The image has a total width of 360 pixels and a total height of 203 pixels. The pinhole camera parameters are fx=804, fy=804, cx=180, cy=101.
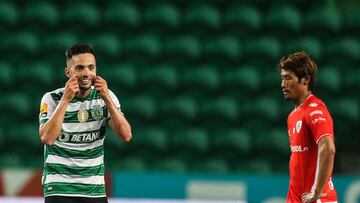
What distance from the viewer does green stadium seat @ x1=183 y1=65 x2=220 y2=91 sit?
6809mm

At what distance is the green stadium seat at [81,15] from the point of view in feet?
22.9

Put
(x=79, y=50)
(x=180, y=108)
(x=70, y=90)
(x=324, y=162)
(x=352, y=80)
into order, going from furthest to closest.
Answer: (x=352, y=80) < (x=180, y=108) < (x=79, y=50) < (x=70, y=90) < (x=324, y=162)

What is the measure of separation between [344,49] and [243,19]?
0.91 meters

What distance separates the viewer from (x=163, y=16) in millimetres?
6988

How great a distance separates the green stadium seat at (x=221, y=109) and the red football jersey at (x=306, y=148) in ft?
10.3

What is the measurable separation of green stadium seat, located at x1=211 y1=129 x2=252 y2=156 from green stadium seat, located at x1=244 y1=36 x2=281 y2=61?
0.71 metres

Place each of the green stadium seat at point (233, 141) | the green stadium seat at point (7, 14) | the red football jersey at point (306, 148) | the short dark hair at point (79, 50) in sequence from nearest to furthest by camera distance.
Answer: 1. the red football jersey at point (306, 148)
2. the short dark hair at point (79, 50)
3. the green stadium seat at point (233, 141)
4. the green stadium seat at point (7, 14)


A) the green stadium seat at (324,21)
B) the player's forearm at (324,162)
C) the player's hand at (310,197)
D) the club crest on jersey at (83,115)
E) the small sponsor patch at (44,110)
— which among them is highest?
the green stadium seat at (324,21)

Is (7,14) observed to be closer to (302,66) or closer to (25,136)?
(25,136)

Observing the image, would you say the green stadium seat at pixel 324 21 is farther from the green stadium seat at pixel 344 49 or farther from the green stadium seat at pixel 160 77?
the green stadium seat at pixel 160 77

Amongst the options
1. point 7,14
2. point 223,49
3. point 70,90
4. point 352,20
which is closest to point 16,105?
point 7,14

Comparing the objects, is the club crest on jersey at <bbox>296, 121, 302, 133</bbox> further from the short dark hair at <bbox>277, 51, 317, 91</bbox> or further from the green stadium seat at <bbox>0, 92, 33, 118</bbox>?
the green stadium seat at <bbox>0, 92, 33, 118</bbox>

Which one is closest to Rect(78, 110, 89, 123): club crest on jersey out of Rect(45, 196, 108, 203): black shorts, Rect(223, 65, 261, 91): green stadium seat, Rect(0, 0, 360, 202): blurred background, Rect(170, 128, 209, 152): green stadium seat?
Rect(45, 196, 108, 203): black shorts

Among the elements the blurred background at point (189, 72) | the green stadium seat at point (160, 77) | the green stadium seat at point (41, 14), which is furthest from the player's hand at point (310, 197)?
the green stadium seat at point (41, 14)
